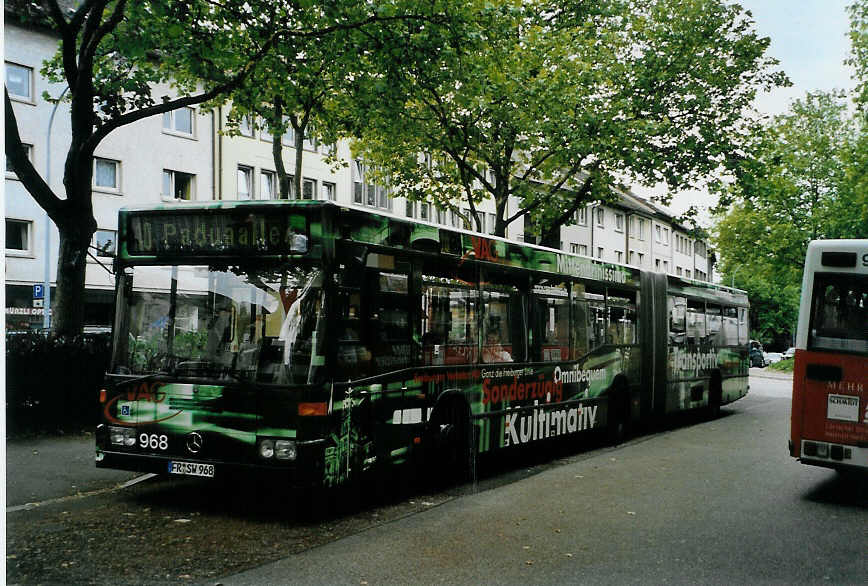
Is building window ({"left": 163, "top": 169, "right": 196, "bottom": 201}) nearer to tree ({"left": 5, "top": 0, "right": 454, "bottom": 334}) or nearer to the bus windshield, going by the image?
tree ({"left": 5, "top": 0, "right": 454, "bottom": 334})

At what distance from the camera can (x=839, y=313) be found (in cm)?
950

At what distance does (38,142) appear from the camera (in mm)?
24203

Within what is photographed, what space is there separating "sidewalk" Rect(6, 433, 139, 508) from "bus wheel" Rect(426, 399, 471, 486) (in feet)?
10.5

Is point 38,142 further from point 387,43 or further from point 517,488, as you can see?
point 517,488

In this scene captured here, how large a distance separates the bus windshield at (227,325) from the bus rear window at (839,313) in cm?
539

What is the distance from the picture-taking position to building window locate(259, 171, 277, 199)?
3778 cm

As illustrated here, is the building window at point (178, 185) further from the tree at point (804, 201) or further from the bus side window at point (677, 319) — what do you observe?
the bus side window at point (677, 319)

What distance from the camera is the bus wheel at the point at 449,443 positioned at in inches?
367

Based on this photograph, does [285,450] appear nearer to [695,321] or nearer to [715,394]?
[695,321]

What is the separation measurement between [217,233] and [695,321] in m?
12.3

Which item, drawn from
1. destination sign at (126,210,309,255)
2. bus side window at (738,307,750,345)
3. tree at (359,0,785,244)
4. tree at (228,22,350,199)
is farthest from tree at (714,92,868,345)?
destination sign at (126,210,309,255)

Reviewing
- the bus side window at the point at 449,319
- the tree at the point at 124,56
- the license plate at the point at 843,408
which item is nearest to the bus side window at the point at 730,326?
the tree at the point at 124,56

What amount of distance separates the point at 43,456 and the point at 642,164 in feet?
52.7

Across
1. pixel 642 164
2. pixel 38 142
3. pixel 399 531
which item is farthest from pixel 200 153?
pixel 399 531
